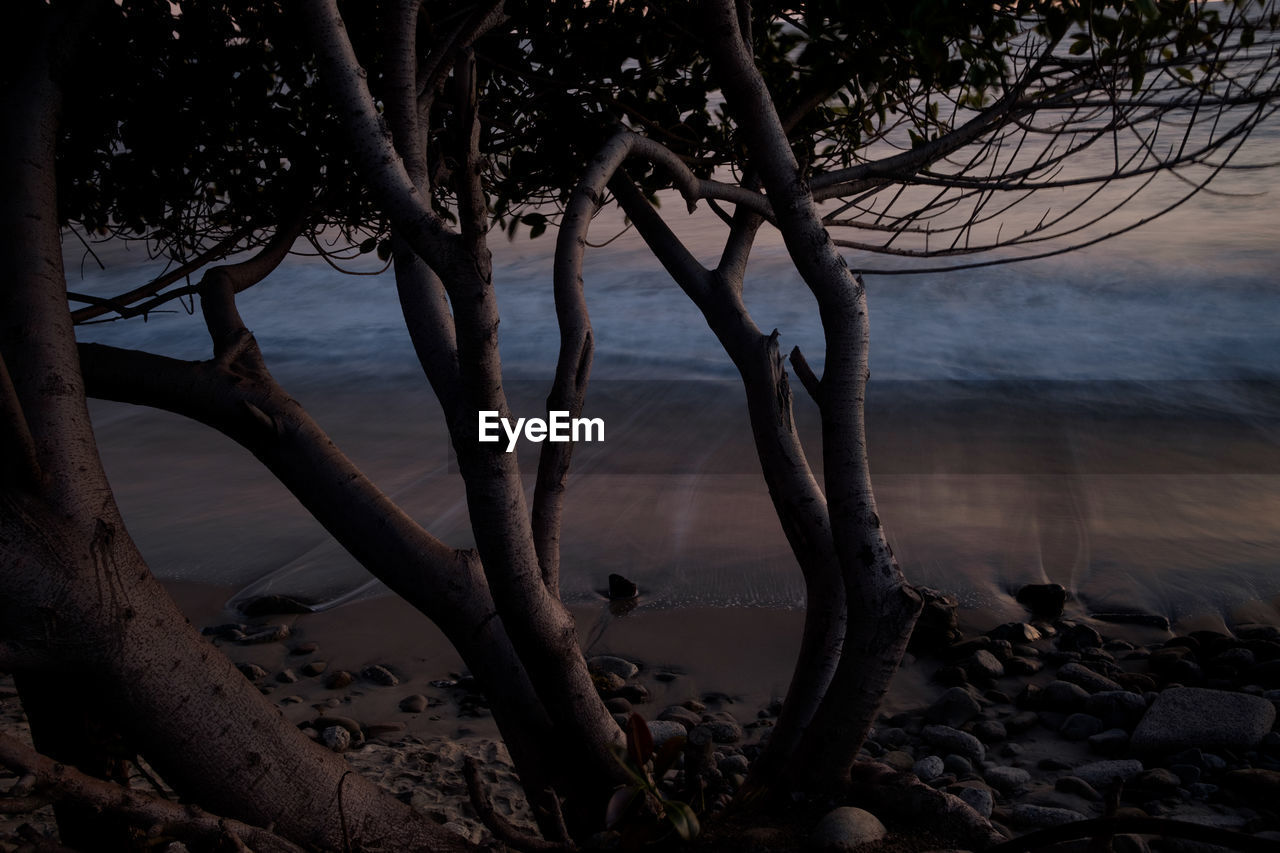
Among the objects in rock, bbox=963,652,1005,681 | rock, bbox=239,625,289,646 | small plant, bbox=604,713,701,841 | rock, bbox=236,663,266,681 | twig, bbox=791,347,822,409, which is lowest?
rock, bbox=236,663,266,681

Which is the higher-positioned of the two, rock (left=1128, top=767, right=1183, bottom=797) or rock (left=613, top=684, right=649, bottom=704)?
rock (left=1128, top=767, right=1183, bottom=797)

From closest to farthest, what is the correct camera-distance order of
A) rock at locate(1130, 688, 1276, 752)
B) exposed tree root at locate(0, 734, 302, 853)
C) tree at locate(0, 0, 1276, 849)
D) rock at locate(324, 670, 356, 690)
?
exposed tree root at locate(0, 734, 302, 853) → tree at locate(0, 0, 1276, 849) → rock at locate(1130, 688, 1276, 752) → rock at locate(324, 670, 356, 690)

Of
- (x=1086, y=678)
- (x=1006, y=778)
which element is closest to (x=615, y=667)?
(x=1006, y=778)

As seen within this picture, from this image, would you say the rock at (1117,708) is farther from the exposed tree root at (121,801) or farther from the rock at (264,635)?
the rock at (264,635)

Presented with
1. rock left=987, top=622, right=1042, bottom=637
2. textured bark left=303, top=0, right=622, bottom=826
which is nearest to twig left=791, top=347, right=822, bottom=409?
textured bark left=303, top=0, right=622, bottom=826

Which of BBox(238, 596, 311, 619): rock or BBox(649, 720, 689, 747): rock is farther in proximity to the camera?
BBox(238, 596, 311, 619): rock

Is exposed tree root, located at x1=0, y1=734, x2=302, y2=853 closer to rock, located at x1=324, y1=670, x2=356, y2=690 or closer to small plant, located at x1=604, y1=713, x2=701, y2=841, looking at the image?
small plant, located at x1=604, y1=713, x2=701, y2=841

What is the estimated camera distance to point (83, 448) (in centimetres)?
216

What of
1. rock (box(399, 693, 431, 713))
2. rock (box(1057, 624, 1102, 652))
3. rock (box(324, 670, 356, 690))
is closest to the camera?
rock (box(399, 693, 431, 713))

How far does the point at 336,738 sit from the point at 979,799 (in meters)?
2.52

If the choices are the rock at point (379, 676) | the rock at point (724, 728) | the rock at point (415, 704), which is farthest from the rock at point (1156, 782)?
the rock at point (379, 676)

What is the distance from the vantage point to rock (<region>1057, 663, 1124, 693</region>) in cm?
417

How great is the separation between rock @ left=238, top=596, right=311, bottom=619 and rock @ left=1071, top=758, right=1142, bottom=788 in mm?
4076

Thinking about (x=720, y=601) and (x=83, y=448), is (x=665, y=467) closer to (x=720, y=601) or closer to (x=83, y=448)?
(x=720, y=601)
